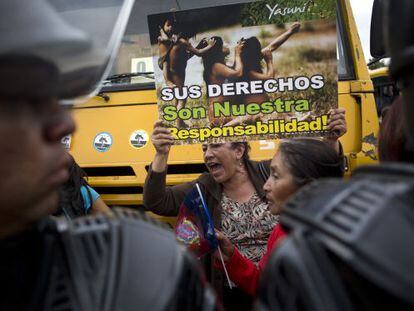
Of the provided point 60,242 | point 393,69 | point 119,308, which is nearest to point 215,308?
point 119,308

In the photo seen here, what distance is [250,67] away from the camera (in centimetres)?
232

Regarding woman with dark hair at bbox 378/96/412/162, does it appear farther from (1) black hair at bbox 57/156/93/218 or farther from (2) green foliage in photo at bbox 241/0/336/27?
(1) black hair at bbox 57/156/93/218

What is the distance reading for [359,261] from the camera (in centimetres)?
69

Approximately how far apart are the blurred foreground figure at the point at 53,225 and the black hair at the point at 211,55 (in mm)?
1424

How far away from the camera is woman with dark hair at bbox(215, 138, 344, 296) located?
2064 millimetres

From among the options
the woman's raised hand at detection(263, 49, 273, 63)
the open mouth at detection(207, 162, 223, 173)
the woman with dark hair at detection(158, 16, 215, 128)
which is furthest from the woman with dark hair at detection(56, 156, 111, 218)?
the woman's raised hand at detection(263, 49, 273, 63)

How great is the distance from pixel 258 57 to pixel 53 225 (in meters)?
1.60

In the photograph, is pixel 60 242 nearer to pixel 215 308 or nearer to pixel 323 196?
pixel 215 308

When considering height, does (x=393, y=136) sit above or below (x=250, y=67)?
below

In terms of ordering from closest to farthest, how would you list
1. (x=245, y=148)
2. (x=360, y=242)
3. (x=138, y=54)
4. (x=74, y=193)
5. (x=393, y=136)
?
(x=360, y=242)
(x=393, y=136)
(x=74, y=193)
(x=245, y=148)
(x=138, y=54)

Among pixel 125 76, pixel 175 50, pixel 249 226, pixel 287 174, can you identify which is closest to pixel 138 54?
pixel 125 76

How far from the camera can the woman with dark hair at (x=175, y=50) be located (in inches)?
92.0

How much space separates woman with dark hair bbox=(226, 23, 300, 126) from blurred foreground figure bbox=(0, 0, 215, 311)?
4.74 feet

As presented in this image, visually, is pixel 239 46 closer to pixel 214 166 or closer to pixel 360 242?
pixel 214 166
